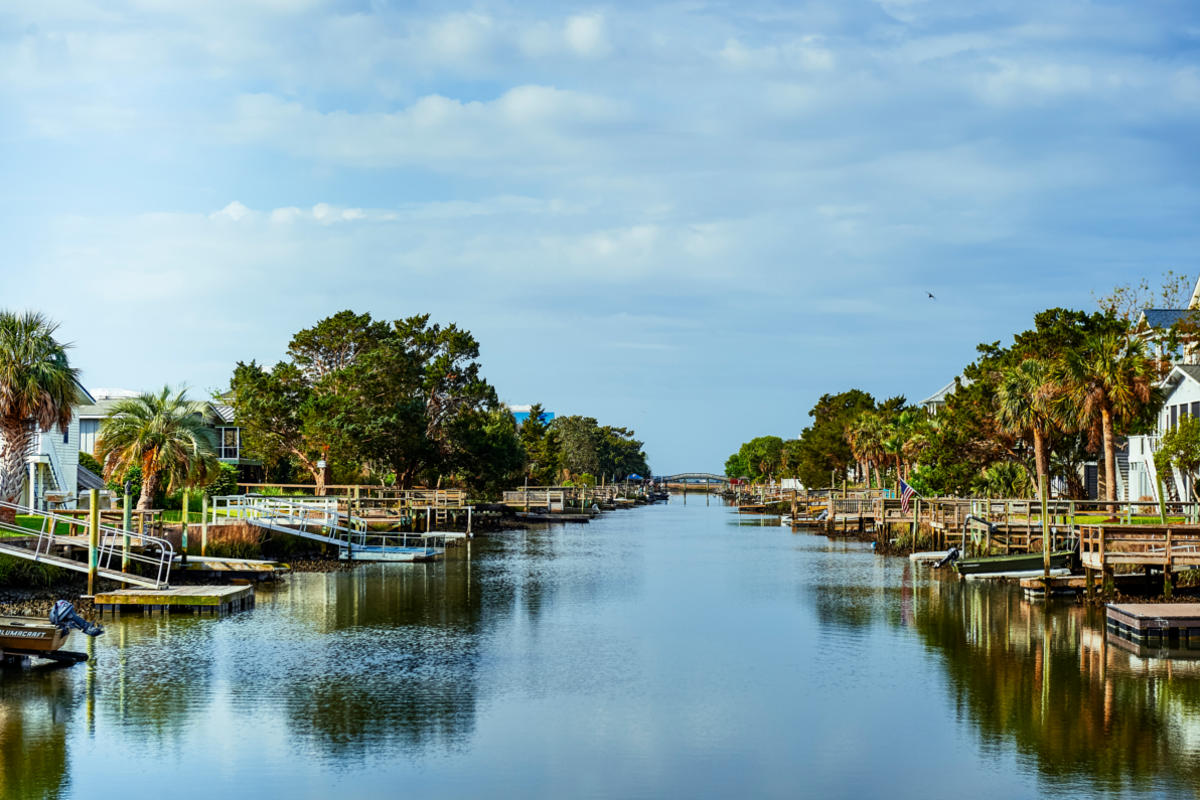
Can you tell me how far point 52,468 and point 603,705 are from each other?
117ft

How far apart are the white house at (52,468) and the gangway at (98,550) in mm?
11271

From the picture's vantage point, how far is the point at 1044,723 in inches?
789

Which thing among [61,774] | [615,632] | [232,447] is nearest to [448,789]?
[61,774]

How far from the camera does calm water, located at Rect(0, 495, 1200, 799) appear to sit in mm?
16891

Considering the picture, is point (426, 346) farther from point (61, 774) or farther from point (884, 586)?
point (61, 774)

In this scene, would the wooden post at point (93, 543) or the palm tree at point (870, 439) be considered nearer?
the wooden post at point (93, 543)

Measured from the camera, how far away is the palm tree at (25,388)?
36750mm

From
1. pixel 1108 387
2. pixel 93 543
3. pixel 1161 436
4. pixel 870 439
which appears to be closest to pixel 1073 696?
pixel 93 543

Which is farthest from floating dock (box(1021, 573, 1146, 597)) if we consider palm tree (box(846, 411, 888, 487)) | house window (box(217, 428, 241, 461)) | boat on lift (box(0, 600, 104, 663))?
palm tree (box(846, 411, 888, 487))

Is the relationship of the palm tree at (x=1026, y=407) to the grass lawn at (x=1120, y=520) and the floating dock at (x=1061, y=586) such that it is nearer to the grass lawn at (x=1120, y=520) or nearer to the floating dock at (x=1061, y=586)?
the grass lawn at (x=1120, y=520)

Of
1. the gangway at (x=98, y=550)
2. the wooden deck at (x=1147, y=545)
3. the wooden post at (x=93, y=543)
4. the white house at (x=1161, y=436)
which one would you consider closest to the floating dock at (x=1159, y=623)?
the wooden deck at (x=1147, y=545)

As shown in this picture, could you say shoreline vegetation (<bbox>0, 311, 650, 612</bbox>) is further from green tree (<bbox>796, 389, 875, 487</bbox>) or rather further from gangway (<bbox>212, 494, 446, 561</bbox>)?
green tree (<bbox>796, 389, 875, 487</bbox>)

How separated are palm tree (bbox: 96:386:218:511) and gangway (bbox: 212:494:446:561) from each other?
4276 millimetres

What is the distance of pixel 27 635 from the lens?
77.2 feet
